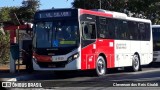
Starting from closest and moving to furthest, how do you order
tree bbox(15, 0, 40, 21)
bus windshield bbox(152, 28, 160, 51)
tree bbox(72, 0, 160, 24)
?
bus windshield bbox(152, 28, 160, 51)
tree bbox(72, 0, 160, 24)
tree bbox(15, 0, 40, 21)

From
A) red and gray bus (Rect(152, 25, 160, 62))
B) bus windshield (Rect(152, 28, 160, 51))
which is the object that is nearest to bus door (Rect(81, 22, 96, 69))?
red and gray bus (Rect(152, 25, 160, 62))

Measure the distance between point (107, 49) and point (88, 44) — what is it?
75.1 inches

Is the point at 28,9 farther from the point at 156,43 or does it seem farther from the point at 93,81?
the point at 93,81

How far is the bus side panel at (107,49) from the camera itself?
18422 millimetres

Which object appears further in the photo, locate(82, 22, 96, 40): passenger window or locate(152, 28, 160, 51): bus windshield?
locate(152, 28, 160, 51): bus windshield

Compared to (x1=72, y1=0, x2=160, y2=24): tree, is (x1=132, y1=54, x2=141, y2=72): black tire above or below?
below

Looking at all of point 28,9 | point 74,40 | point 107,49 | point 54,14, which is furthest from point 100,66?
point 28,9

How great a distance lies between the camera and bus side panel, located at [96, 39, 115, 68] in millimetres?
18422

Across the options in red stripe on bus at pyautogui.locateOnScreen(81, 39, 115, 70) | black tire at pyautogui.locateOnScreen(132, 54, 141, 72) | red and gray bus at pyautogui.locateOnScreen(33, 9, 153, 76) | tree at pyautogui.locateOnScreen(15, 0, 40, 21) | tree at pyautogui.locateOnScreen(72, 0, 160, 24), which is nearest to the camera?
red and gray bus at pyautogui.locateOnScreen(33, 9, 153, 76)

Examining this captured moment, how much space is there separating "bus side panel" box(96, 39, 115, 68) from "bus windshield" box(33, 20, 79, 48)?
162cm

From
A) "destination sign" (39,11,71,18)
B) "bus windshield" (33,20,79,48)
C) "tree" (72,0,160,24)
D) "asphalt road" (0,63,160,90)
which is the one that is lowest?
"asphalt road" (0,63,160,90)

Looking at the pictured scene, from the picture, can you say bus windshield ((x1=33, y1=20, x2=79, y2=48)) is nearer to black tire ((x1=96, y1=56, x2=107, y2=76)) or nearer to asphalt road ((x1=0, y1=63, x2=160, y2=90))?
asphalt road ((x1=0, y1=63, x2=160, y2=90))

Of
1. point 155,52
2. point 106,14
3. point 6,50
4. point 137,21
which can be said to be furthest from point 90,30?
point 155,52

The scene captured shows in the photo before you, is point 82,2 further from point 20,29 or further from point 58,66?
point 58,66
